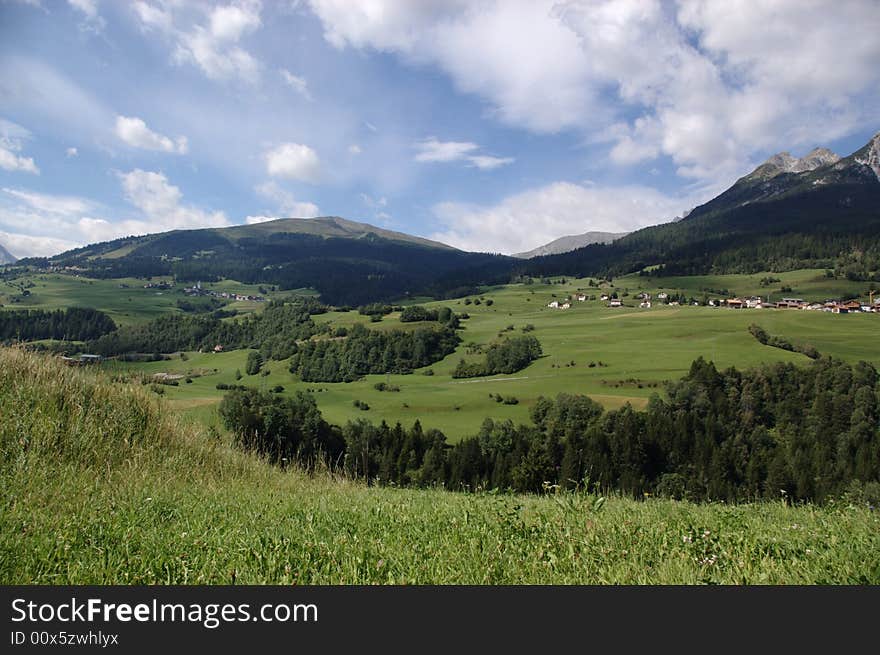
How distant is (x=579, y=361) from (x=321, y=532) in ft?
366

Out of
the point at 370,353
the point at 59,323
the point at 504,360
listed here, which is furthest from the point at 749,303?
the point at 59,323

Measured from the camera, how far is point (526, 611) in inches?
109

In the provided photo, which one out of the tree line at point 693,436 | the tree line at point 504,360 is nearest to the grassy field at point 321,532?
the tree line at point 693,436

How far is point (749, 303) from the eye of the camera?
535 ft

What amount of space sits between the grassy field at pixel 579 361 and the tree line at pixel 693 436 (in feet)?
21.0

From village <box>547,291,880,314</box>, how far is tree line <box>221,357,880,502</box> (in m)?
67.7

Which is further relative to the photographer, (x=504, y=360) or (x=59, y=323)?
(x=59, y=323)

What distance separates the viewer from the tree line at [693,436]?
5594 cm

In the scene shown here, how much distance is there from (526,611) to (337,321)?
16910cm

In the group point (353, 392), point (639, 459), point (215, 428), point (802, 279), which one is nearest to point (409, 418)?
point (353, 392)

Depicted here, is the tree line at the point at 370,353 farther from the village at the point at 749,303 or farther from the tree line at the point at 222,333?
the village at the point at 749,303

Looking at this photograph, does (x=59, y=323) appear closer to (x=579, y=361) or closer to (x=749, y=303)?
(x=579, y=361)

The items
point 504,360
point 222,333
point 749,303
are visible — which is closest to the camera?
point 504,360

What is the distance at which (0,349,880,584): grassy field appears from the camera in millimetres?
3518
